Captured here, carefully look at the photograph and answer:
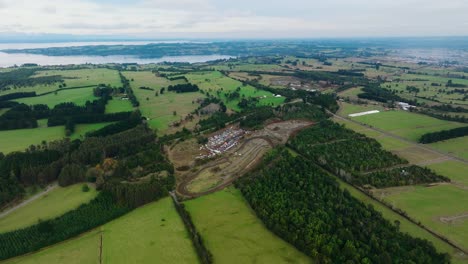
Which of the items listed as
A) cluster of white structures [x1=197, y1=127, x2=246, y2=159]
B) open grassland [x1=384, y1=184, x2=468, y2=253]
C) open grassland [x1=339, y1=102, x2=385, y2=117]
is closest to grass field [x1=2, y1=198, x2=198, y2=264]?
cluster of white structures [x1=197, y1=127, x2=246, y2=159]

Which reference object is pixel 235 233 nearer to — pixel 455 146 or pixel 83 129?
pixel 83 129

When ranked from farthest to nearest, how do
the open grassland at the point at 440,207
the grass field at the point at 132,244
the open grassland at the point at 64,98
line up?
the open grassland at the point at 64,98, the open grassland at the point at 440,207, the grass field at the point at 132,244

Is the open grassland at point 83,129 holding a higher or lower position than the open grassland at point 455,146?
higher

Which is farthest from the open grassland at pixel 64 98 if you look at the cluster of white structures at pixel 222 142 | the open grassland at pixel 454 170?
the open grassland at pixel 454 170

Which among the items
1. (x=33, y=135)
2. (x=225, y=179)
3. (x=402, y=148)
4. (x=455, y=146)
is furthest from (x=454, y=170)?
(x=33, y=135)

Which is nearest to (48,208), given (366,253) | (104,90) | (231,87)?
(366,253)

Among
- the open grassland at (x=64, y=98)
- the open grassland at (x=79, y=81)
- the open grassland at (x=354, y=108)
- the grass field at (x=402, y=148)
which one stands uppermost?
the open grassland at (x=79, y=81)

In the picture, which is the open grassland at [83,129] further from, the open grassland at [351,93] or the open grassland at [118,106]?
the open grassland at [351,93]
